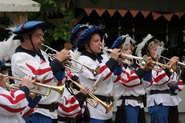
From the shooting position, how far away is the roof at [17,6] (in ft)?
28.2

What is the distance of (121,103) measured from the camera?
7906 mm

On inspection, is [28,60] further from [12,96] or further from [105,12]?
[105,12]

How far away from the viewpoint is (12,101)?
15.7ft

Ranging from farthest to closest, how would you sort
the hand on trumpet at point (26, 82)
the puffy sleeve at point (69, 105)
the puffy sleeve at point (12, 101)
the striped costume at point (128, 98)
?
the striped costume at point (128, 98), the puffy sleeve at point (69, 105), the hand on trumpet at point (26, 82), the puffy sleeve at point (12, 101)

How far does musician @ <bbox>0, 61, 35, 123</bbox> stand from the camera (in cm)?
477

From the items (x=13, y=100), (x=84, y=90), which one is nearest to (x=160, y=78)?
(x=84, y=90)

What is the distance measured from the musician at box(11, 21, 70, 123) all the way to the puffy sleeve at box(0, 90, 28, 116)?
595 millimetres

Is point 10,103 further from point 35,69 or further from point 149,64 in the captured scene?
point 149,64

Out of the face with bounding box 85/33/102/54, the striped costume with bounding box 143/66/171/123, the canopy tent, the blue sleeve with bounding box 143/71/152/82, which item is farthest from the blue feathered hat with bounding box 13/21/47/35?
the canopy tent

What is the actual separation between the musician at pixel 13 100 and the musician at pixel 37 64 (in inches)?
16.0

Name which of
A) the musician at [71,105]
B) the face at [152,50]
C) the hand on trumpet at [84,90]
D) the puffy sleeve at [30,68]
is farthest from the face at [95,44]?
the face at [152,50]

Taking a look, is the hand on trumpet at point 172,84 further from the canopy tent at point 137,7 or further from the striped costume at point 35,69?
the canopy tent at point 137,7

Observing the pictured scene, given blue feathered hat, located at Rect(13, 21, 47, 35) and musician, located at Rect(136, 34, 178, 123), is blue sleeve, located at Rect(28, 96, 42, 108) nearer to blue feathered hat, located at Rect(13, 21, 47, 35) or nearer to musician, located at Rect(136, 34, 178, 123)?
blue feathered hat, located at Rect(13, 21, 47, 35)

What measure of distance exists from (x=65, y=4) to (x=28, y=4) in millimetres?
3196
